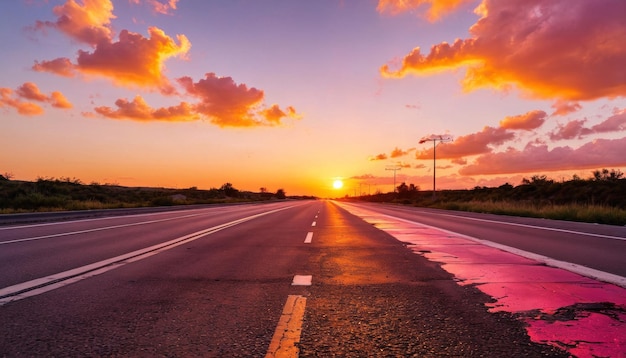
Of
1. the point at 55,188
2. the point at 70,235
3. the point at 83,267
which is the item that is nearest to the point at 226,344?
the point at 83,267

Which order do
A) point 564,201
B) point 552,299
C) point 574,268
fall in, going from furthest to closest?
point 564,201, point 574,268, point 552,299

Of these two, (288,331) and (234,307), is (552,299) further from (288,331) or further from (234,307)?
(234,307)

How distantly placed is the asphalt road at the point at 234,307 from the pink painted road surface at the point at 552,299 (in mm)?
238

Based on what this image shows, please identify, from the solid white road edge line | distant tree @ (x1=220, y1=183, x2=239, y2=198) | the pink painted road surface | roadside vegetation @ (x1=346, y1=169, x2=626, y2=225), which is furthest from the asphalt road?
distant tree @ (x1=220, y1=183, x2=239, y2=198)

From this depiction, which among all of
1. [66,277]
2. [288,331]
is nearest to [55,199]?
[66,277]

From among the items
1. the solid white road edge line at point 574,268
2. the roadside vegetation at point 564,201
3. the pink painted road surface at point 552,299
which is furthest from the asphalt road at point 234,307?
the roadside vegetation at point 564,201

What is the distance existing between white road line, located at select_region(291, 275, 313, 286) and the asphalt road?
107 mm

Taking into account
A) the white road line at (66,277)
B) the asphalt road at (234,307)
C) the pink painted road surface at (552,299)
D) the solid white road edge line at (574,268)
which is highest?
the solid white road edge line at (574,268)

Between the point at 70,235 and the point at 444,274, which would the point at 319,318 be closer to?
the point at 444,274

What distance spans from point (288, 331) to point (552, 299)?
3044 mm

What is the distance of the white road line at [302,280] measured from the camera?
5539 millimetres

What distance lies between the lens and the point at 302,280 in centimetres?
Answer: 580

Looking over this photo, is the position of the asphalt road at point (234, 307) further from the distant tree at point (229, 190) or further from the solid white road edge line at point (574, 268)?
the distant tree at point (229, 190)

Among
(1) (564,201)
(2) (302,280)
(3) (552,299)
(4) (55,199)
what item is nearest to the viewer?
(3) (552,299)
